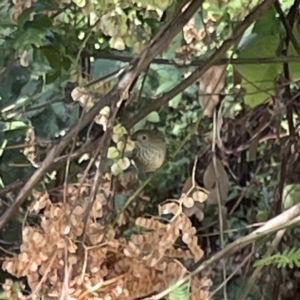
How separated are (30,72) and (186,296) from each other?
52cm

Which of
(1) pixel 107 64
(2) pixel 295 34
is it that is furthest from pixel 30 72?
(2) pixel 295 34

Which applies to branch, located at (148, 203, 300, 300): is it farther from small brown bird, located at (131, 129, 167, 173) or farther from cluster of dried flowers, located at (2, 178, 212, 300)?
small brown bird, located at (131, 129, 167, 173)

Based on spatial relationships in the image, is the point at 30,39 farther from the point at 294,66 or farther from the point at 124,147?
the point at 294,66

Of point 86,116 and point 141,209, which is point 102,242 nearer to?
point 86,116

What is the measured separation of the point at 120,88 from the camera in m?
0.57

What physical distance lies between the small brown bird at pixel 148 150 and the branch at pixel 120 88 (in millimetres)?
169

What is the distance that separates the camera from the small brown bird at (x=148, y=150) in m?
0.75

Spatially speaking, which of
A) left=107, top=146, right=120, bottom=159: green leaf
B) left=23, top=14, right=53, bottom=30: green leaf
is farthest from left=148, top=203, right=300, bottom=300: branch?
left=23, top=14, right=53, bottom=30: green leaf

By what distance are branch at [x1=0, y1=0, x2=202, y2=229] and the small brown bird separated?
0.55 feet

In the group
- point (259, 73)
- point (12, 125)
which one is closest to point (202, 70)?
point (259, 73)

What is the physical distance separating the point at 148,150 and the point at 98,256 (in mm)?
200

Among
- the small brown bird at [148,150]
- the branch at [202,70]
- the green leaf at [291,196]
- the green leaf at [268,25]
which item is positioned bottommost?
the green leaf at [291,196]

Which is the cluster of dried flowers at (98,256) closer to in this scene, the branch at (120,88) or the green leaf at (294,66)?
the branch at (120,88)

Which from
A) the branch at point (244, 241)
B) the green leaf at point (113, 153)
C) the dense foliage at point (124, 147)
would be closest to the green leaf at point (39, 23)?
the dense foliage at point (124, 147)
